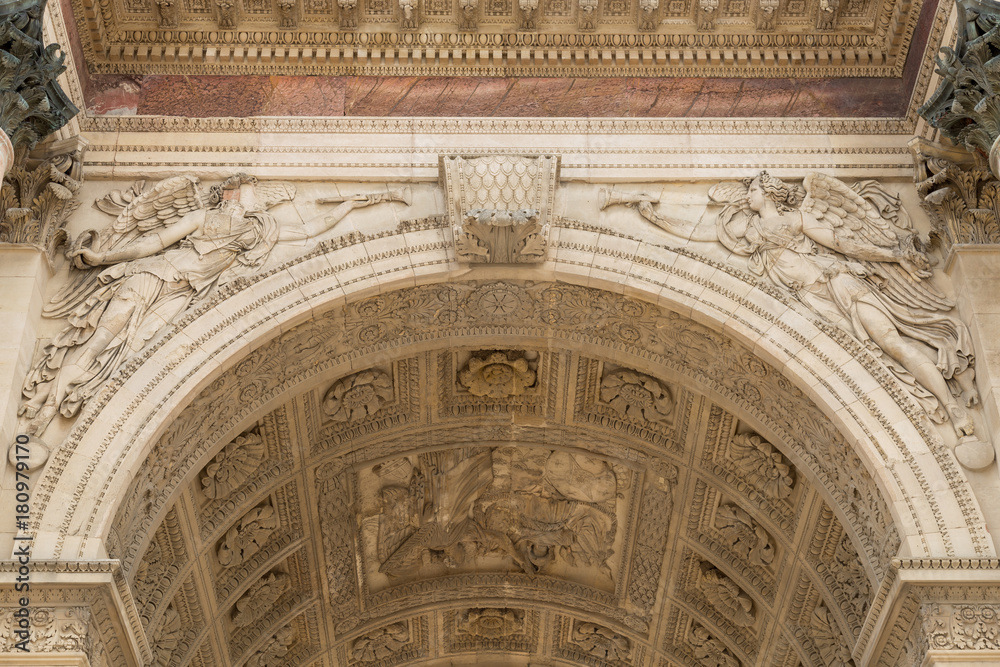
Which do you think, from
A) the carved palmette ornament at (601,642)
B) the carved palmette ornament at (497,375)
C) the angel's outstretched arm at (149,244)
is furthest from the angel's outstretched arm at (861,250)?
the carved palmette ornament at (601,642)

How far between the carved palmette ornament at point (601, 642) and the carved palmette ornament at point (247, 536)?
4.67 meters

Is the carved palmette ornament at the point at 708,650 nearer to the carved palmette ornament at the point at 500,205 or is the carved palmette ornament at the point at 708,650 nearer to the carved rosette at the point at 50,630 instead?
the carved palmette ornament at the point at 500,205

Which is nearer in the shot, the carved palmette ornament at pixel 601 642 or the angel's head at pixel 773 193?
the angel's head at pixel 773 193

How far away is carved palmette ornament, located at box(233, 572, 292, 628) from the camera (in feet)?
51.5

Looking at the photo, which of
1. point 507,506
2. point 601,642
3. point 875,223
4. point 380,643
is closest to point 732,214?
point 875,223

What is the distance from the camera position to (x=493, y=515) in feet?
56.6

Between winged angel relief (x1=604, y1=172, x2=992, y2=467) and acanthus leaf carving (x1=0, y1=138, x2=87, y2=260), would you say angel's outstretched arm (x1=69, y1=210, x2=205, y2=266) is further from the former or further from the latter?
winged angel relief (x1=604, y1=172, x2=992, y2=467)

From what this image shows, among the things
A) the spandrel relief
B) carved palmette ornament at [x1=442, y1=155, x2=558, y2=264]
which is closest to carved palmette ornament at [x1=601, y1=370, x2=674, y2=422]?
the spandrel relief

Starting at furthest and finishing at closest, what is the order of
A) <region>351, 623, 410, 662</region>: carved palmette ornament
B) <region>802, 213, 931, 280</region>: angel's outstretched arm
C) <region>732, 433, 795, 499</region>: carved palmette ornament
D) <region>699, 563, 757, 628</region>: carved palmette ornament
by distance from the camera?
<region>351, 623, 410, 662</region>: carved palmette ornament → <region>699, 563, 757, 628</region>: carved palmette ornament → <region>732, 433, 795, 499</region>: carved palmette ornament → <region>802, 213, 931, 280</region>: angel's outstretched arm

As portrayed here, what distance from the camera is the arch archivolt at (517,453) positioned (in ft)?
41.2

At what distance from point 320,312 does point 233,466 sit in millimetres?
2201

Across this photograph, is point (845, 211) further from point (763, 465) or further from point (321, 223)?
point (321, 223)

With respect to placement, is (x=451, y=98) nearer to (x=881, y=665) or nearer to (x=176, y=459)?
(x=176, y=459)

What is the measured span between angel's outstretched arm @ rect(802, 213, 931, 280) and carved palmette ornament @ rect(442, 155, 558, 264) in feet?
8.32
